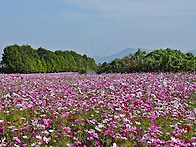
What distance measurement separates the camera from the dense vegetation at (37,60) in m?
32.9

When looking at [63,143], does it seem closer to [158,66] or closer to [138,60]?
[158,66]

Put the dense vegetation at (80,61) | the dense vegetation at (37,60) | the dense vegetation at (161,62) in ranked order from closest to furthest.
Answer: the dense vegetation at (161,62), the dense vegetation at (80,61), the dense vegetation at (37,60)

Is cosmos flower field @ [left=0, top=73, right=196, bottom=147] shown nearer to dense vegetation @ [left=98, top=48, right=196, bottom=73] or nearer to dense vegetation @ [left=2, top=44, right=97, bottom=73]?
dense vegetation @ [left=98, top=48, right=196, bottom=73]

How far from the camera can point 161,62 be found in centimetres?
1516

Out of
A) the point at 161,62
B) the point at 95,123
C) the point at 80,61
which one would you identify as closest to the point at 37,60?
the point at 80,61

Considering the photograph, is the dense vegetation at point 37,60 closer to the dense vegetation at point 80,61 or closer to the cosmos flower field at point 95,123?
the dense vegetation at point 80,61

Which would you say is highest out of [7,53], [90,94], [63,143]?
[7,53]

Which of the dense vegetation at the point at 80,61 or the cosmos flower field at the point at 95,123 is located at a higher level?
the dense vegetation at the point at 80,61

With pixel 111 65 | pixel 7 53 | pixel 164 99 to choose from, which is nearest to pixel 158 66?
pixel 111 65

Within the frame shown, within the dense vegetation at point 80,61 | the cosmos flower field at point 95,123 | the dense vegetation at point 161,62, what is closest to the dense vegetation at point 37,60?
the dense vegetation at point 80,61

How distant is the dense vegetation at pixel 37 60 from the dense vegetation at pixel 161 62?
10.3 m

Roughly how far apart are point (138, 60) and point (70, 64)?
26.8m

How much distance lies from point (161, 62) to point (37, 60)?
79.1 ft

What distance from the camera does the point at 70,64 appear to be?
140ft
